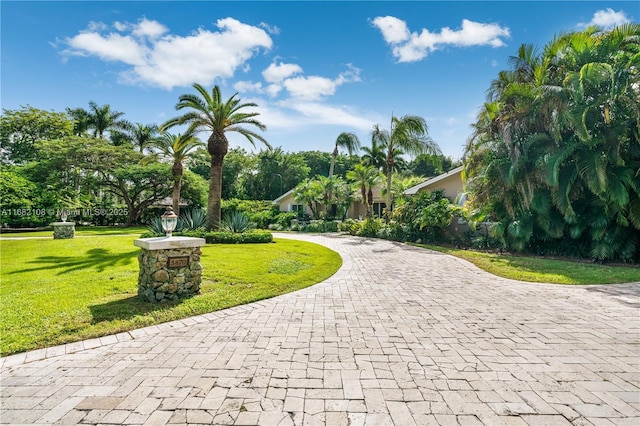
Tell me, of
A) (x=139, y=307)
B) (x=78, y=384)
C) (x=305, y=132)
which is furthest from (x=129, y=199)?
(x=78, y=384)

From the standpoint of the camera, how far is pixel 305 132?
2775cm

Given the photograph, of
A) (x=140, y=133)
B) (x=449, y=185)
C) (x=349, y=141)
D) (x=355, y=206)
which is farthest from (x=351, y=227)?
(x=140, y=133)

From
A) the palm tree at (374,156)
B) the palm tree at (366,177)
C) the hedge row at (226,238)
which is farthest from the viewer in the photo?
the palm tree at (366,177)

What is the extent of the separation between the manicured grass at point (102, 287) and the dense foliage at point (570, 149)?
24.0 feet

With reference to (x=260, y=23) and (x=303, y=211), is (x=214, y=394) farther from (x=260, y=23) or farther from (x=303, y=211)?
(x=303, y=211)

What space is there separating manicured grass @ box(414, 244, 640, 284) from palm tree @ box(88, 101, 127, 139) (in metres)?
38.6

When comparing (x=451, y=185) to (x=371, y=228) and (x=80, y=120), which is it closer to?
(x=371, y=228)

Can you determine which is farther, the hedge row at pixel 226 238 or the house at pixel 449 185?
the house at pixel 449 185

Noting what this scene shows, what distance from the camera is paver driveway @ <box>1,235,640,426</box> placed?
261 centimetres

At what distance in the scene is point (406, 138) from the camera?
19250 mm

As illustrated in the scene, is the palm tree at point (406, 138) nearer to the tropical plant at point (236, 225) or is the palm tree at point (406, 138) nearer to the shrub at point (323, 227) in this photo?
the shrub at point (323, 227)

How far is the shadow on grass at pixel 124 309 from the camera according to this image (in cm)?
484

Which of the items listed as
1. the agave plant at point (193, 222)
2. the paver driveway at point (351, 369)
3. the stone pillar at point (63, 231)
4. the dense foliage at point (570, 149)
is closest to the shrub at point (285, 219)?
the agave plant at point (193, 222)

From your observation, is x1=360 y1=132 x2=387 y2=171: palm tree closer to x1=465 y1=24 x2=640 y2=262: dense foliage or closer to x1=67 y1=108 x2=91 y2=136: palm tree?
x1=465 y1=24 x2=640 y2=262: dense foliage
